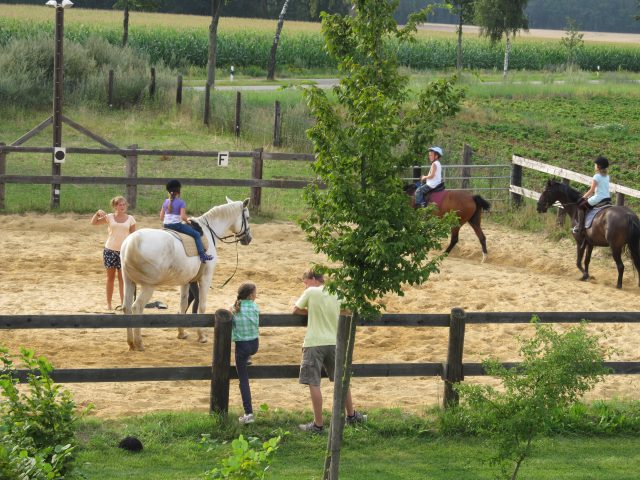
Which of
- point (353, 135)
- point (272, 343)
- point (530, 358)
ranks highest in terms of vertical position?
point (353, 135)

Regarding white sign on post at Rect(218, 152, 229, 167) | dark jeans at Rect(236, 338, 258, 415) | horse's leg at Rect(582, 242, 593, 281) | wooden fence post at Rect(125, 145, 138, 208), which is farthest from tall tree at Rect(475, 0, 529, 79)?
dark jeans at Rect(236, 338, 258, 415)

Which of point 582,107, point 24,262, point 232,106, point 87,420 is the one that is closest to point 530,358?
point 87,420

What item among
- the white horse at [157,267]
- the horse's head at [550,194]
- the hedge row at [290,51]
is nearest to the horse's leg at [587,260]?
the horse's head at [550,194]

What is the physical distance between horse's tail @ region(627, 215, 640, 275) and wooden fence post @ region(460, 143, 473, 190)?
589 cm

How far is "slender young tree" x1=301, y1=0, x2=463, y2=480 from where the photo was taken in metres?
7.57

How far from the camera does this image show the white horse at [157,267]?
12266 mm

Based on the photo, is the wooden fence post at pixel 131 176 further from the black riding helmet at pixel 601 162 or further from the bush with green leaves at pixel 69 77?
the bush with green leaves at pixel 69 77

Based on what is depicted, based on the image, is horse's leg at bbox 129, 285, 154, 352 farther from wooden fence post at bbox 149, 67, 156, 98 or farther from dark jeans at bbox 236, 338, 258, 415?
wooden fence post at bbox 149, 67, 156, 98

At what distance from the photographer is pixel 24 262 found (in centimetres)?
1650

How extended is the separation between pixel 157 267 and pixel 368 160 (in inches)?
211

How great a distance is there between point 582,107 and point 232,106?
13953mm

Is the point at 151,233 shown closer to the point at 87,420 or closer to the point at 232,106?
the point at 87,420

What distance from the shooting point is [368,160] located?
7641mm

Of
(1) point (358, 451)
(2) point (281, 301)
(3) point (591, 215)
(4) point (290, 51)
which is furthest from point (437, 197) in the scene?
(4) point (290, 51)
